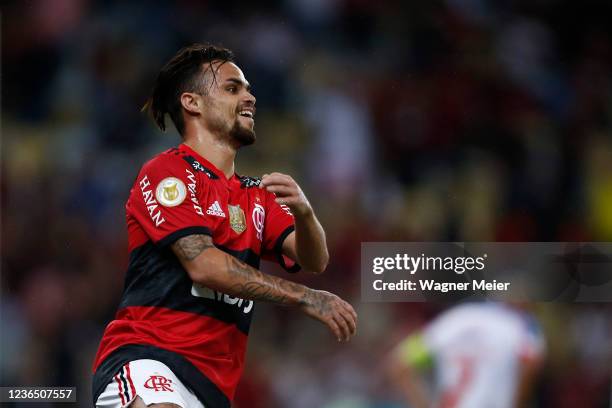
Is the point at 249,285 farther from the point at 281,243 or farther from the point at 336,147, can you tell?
the point at 336,147

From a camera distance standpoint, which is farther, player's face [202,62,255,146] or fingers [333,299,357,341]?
player's face [202,62,255,146]

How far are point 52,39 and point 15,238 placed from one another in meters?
1.56

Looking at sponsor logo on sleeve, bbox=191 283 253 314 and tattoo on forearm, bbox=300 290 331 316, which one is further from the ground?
sponsor logo on sleeve, bbox=191 283 253 314

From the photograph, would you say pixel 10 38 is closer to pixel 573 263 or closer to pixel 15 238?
pixel 15 238

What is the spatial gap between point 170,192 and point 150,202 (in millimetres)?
77

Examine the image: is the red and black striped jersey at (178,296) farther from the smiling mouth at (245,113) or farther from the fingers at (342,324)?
the fingers at (342,324)

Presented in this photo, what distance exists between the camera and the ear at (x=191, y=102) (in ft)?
11.5

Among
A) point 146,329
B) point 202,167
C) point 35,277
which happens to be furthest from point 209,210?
point 35,277

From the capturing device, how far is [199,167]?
334cm

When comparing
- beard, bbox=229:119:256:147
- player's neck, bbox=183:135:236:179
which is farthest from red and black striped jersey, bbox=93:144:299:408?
beard, bbox=229:119:256:147

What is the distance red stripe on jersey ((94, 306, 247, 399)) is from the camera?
3.12 metres

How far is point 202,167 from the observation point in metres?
3.36

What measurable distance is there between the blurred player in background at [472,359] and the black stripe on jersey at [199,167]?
278 centimetres

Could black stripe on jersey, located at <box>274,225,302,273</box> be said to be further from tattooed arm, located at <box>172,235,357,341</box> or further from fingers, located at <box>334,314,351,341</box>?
fingers, located at <box>334,314,351,341</box>
